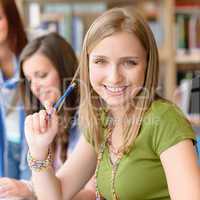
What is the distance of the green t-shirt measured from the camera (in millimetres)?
1011

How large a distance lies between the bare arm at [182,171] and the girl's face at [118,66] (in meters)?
0.17

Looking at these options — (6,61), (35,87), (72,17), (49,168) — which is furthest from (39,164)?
(72,17)

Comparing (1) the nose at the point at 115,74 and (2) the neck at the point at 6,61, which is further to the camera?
(2) the neck at the point at 6,61

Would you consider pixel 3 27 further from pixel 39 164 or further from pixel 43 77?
pixel 39 164

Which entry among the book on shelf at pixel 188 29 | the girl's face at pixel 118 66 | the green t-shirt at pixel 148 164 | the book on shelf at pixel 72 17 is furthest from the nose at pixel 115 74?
the book on shelf at pixel 188 29

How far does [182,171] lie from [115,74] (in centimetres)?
25

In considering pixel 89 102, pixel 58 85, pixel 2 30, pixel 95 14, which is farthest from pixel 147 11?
pixel 89 102

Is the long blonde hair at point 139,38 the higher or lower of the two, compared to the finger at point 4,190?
higher

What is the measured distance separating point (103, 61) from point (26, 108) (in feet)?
2.43

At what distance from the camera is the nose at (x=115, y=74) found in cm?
101

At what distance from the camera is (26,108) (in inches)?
66.9

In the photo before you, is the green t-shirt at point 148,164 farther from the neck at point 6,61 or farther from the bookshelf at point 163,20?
the bookshelf at point 163,20

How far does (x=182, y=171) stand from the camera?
94 cm

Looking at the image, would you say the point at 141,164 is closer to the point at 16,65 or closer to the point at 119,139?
the point at 119,139
